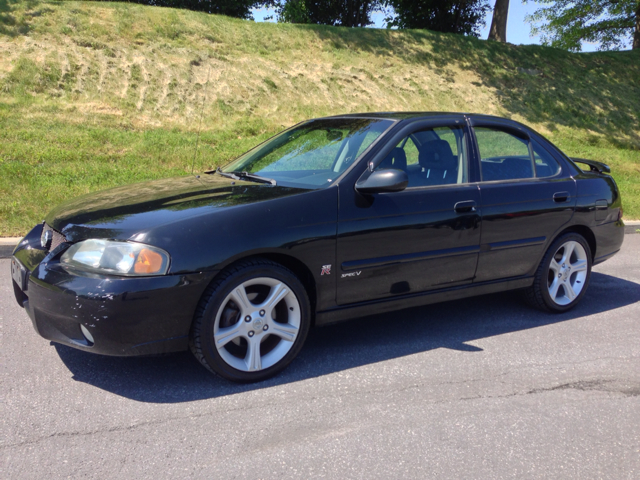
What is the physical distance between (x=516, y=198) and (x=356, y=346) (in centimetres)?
170

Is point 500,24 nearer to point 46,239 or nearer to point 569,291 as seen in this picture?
point 569,291

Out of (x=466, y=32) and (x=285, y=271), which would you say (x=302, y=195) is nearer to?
(x=285, y=271)

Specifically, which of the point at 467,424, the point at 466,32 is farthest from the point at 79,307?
the point at 466,32

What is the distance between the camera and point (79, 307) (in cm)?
308

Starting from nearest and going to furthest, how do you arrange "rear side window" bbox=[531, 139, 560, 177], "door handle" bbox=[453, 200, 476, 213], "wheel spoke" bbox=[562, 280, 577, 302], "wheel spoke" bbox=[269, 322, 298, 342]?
"wheel spoke" bbox=[269, 322, 298, 342] → "door handle" bbox=[453, 200, 476, 213] → "rear side window" bbox=[531, 139, 560, 177] → "wheel spoke" bbox=[562, 280, 577, 302]

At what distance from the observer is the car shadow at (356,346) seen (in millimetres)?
3430

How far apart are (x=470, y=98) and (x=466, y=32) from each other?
38.7ft

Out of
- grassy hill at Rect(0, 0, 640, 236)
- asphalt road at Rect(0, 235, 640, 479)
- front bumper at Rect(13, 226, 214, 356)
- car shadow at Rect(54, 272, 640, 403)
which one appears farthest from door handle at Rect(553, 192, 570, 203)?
grassy hill at Rect(0, 0, 640, 236)

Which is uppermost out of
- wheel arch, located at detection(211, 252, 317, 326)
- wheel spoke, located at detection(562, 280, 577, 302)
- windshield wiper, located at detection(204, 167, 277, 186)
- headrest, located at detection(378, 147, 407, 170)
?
headrest, located at detection(378, 147, 407, 170)

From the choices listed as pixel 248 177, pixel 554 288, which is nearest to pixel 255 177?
pixel 248 177

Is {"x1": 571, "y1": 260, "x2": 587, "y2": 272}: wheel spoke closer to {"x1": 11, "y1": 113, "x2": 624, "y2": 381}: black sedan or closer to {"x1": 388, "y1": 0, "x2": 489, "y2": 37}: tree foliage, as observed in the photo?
{"x1": 11, "y1": 113, "x2": 624, "y2": 381}: black sedan

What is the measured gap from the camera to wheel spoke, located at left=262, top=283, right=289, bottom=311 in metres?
3.50

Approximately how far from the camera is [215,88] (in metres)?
15.8

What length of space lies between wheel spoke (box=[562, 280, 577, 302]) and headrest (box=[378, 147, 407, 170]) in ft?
6.31
